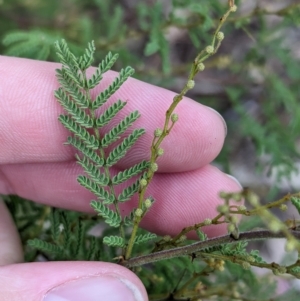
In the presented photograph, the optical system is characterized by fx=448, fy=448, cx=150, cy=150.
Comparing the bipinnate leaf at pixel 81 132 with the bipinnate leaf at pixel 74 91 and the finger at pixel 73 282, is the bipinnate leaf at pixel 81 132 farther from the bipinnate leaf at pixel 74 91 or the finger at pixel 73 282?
the finger at pixel 73 282

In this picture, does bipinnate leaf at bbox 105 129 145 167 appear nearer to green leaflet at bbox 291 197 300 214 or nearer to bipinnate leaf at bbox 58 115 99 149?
bipinnate leaf at bbox 58 115 99 149

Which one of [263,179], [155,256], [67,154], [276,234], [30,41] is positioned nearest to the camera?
[276,234]

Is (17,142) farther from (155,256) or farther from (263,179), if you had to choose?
(263,179)

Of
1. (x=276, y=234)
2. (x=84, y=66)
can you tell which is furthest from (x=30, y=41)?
(x=276, y=234)

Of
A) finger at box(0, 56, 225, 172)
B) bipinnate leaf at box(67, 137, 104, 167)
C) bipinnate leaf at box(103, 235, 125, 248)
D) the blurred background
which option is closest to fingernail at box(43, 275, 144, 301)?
bipinnate leaf at box(103, 235, 125, 248)

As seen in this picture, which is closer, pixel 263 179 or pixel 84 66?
pixel 84 66

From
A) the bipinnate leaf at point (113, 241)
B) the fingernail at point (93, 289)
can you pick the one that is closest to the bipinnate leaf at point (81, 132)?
the bipinnate leaf at point (113, 241)
